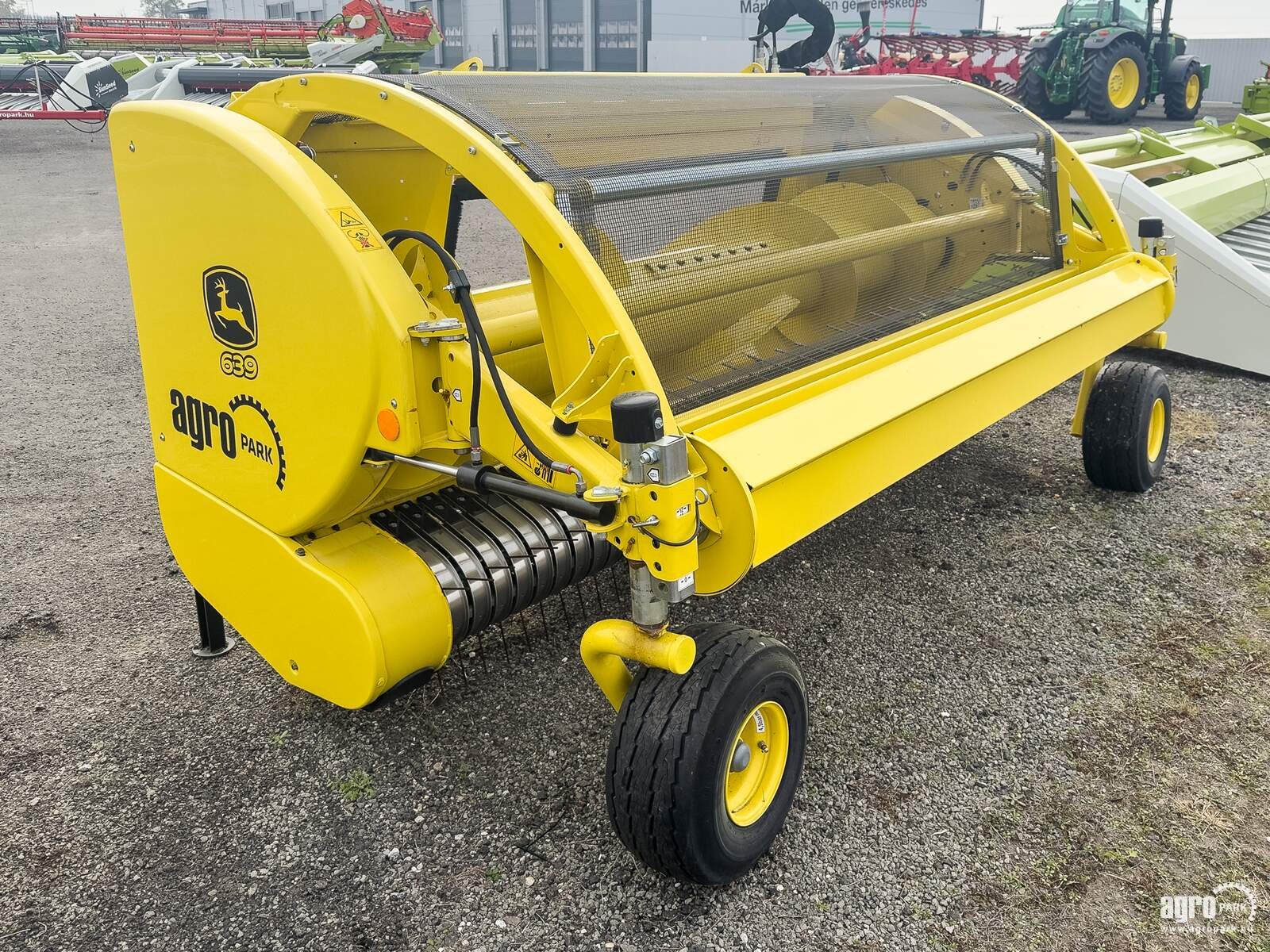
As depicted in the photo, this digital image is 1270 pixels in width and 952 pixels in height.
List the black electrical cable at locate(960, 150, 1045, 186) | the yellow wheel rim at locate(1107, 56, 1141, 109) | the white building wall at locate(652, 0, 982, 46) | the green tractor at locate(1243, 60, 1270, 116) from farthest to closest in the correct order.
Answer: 1. the white building wall at locate(652, 0, 982, 46)
2. the yellow wheel rim at locate(1107, 56, 1141, 109)
3. the green tractor at locate(1243, 60, 1270, 116)
4. the black electrical cable at locate(960, 150, 1045, 186)

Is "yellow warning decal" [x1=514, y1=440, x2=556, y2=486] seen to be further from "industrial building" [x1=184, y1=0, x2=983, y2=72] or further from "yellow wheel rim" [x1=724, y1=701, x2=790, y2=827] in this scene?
"industrial building" [x1=184, y1=0, x2=983, y2=72]

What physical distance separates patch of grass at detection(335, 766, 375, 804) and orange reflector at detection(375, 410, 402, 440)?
2.92 feet

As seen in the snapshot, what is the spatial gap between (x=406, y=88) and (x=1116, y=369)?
288 cm

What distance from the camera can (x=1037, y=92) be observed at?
1697cm

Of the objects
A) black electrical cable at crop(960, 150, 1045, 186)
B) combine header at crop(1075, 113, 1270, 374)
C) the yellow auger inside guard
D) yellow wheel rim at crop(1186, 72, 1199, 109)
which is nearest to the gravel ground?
the yellow auger inside guard

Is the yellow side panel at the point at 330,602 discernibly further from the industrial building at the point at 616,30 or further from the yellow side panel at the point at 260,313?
the industrial building at the point at 616,30

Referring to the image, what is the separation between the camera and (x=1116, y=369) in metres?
3.76

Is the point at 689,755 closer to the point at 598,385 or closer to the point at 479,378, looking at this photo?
the point at 598,385

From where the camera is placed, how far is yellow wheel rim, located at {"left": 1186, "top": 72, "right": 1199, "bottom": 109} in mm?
17672

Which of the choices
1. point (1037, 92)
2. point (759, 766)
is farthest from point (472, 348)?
point (1037, 92)

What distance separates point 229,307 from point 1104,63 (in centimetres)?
1672

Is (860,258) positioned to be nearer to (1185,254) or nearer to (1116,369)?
(1116,369)

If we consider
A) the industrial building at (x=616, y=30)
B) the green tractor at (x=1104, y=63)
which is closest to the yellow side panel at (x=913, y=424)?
the green tractor at (x=1104, y=63)

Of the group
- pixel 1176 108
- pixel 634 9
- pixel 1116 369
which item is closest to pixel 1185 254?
pixel 1116 369
